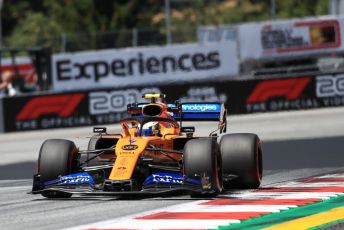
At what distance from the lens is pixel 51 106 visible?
101 feet

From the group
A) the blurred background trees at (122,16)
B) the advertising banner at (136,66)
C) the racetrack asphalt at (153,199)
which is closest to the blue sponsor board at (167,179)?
the racetrack asphalt at (153,199)

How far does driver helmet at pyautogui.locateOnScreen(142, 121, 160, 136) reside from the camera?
13.1 meters

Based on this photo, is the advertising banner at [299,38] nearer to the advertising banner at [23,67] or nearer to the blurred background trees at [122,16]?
the blurred background trees at [122,16]

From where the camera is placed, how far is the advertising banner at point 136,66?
40281mm

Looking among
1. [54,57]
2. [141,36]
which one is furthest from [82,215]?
[141,36]

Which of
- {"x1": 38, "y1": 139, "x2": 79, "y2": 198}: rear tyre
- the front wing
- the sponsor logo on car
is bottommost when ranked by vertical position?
the front wing

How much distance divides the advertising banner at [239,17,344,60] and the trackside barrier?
12228 millimetres

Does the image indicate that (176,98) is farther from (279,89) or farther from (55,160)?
(55,160)

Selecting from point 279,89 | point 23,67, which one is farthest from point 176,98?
point 23,67

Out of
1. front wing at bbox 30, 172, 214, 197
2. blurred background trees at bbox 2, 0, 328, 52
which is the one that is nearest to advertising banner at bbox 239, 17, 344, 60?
blurred background trees at bbox 2, 0, 328, 52

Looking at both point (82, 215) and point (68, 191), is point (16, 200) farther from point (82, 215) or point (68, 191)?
point (82, 215)

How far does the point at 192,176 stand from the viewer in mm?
12117

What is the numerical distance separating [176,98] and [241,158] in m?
17.4

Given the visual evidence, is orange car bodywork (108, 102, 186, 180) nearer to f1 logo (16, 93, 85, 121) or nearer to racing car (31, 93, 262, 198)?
racing car (31, 93, 262, 198)
